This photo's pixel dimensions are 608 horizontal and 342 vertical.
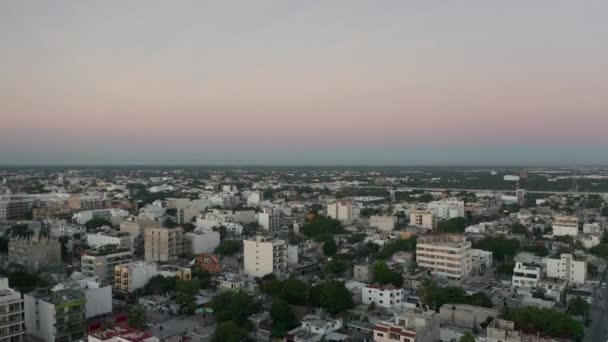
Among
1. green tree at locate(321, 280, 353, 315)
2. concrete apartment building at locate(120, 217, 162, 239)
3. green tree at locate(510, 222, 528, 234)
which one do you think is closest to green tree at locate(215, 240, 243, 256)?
concrete apartment building at locate(120, 217, 162, 239)

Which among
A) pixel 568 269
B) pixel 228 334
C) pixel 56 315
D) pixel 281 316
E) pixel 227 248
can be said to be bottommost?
pixel 227 248

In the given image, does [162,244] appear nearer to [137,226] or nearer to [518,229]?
[137,226]

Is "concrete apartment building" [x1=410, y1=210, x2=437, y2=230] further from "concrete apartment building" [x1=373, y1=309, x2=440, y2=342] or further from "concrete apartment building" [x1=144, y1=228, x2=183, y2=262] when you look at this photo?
"concrete apartment building" [x1=373, y1=309, x2=440, y2=342]

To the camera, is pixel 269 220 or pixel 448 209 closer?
pixel 269 220

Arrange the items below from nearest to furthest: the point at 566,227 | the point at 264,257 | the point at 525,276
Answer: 1. the point at 525,276
2. the point at 264,257
3. the point at 566,227

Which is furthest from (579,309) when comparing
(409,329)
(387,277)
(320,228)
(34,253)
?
(34,253)

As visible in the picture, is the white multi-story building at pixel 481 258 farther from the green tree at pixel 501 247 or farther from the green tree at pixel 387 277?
the green tree at pixel 387 277
